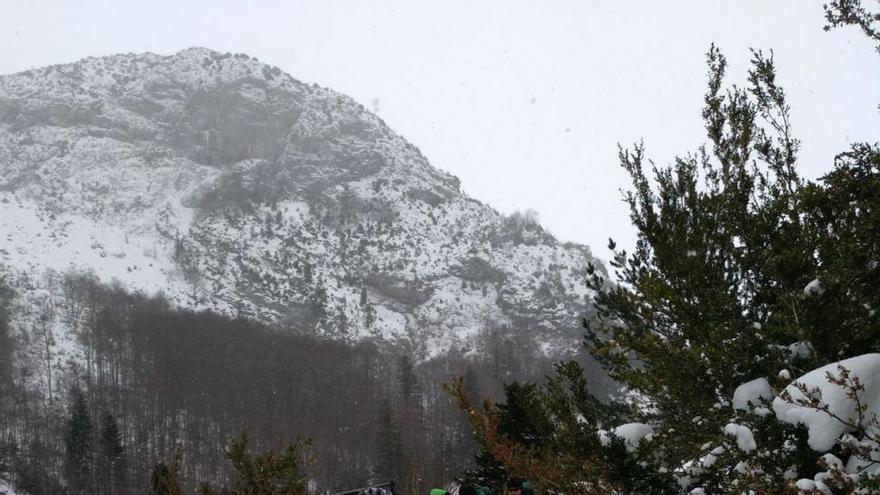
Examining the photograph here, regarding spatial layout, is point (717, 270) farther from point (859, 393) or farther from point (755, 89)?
point (859, 393)

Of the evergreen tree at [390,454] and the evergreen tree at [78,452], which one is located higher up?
the evergreen tree at [78,452]

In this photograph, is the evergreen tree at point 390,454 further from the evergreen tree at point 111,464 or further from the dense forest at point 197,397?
the evergreen tree at point 111,464

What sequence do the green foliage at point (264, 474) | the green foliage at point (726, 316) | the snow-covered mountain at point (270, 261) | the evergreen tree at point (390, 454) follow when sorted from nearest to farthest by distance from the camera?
the green foliage at point (726, 316) → the green foliage at point (264, 474) → the evergreen tree at point (390, 454) → the snow-covered mountain at point (270, 261)

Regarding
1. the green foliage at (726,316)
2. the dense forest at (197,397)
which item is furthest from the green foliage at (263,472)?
the dense forest at (197,397)

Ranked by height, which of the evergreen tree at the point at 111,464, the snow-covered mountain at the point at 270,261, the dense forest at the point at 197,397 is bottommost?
the evergreen tree at the point at 111,464

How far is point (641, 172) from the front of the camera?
7.97 meters

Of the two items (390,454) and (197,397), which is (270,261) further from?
(390,454)

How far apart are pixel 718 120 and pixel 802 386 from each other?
5.16 metres

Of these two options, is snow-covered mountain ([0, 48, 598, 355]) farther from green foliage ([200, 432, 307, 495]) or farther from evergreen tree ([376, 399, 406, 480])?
green foliage ([200, 432, 307, 495])

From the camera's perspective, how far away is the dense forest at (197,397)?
65.6 meters


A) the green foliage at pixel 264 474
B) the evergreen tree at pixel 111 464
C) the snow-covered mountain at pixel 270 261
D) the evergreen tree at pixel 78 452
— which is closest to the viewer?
the green foliage at pixel 264 474

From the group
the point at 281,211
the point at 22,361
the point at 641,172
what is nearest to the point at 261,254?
the point at 281,211

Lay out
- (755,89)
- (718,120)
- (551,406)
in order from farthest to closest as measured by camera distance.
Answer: (718,120), (551,406), (755,89)

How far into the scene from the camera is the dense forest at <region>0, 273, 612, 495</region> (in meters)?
65.6
